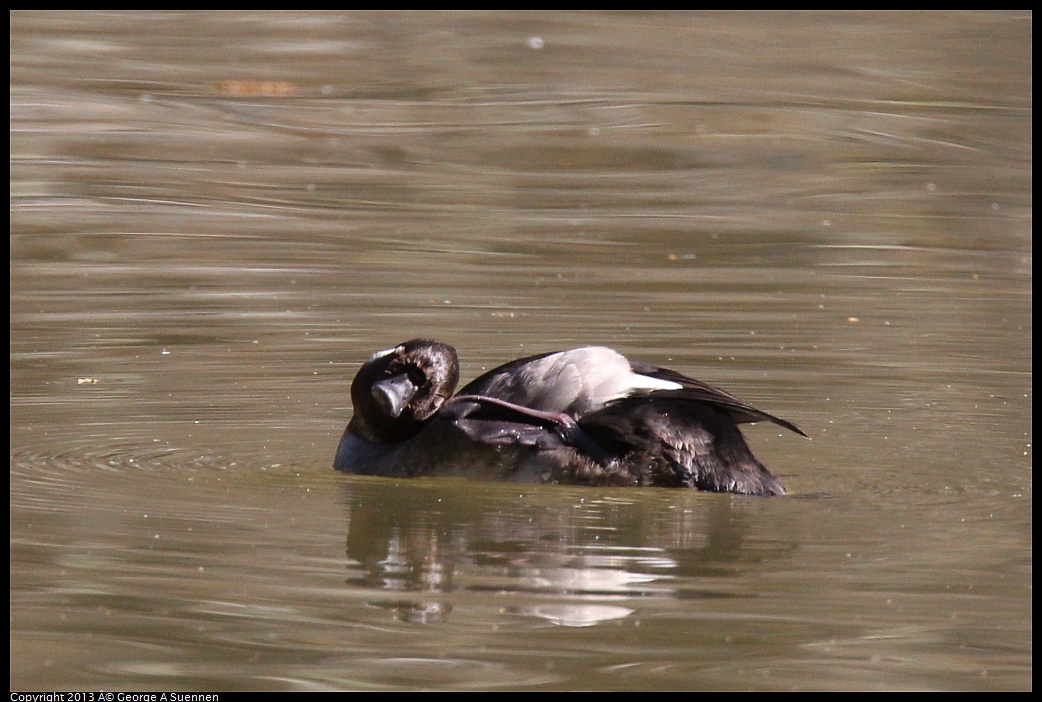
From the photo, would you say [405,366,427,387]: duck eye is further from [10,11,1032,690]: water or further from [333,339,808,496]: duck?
[10,11,1032,690]: water

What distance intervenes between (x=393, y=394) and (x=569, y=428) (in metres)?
0.68

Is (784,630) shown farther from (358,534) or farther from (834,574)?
(358,534)

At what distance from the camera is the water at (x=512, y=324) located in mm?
4758

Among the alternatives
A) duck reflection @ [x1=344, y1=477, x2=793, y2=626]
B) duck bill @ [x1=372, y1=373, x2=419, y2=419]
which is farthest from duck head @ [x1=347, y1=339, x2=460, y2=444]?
duck reflection @ [x1=344, y1=477, x2=793, y2=626]

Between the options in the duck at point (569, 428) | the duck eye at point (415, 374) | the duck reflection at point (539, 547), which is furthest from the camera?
the duck eye at point (415, 374)

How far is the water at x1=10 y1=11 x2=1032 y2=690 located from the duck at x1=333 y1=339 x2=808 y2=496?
0.11 m

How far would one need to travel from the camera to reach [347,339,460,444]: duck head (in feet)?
21.2

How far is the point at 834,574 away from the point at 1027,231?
19.1 feet

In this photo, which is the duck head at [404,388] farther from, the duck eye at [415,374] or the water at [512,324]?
the water at [512,324]

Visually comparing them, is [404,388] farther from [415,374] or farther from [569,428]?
[569,428]

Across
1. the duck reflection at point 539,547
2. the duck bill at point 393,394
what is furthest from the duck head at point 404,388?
the duck reflection at point 539,547

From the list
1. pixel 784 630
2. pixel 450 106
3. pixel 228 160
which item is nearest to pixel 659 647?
pixel 784 630

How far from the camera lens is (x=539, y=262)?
9.81 meters

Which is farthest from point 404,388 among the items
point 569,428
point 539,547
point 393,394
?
point 539,547
